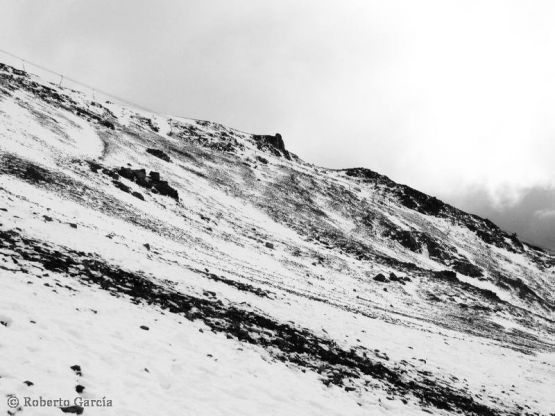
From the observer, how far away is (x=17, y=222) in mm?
15750

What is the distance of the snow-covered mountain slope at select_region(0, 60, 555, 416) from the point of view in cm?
888

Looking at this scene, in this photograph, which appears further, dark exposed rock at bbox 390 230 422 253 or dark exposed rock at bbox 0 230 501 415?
dark exposed rock at bbox 390 230 422 253

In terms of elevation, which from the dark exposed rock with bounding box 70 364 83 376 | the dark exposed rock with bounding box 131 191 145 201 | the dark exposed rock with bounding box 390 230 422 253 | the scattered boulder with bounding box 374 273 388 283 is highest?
the dark exposed rock with bounding box 390 230 422 253

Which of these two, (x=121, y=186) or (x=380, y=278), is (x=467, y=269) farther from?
(x=121, y=186)

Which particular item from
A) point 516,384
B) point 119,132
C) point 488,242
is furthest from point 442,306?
point 488,242

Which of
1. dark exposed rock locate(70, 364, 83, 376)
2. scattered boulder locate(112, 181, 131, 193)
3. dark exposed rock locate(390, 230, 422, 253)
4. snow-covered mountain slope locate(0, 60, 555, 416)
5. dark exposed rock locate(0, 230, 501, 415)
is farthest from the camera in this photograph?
dark exposed rock locate(390, 230, 422, 253)

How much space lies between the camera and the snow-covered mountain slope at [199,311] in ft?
29.1

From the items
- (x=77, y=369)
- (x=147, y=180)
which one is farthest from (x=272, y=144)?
(x=77, y=369)

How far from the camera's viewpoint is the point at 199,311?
14.6 m

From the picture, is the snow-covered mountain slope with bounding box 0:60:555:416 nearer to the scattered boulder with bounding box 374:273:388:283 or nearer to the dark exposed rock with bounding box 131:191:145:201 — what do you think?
the dark exposed rock with bounding box 131:191:145:201

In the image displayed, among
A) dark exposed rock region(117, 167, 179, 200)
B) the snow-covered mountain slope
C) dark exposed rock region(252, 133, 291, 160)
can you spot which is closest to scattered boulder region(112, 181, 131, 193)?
the snow-covered mountain slope

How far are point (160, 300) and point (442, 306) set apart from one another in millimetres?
38728

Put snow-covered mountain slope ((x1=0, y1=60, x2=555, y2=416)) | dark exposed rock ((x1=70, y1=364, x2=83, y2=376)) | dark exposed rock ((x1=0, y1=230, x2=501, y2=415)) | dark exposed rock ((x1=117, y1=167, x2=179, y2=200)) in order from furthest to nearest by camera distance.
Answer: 1. dark exposed rock ((x1=117, y1=167, x2=179, y2=200))
2. dark exposed rock ((x1=0, y1=230, x2=501, y2=415))
3. snow-covered mountain slope ((x1=0, y1=60, x2=555, y2=416))
4. dark exposed rock ((x1=70, y1=364, x2=83, y2=376))

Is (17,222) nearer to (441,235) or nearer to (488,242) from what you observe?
(441,235)
